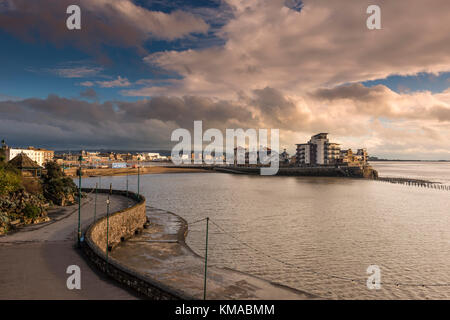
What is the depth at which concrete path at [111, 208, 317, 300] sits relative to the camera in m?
16.7

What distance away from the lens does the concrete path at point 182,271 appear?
16.7 m

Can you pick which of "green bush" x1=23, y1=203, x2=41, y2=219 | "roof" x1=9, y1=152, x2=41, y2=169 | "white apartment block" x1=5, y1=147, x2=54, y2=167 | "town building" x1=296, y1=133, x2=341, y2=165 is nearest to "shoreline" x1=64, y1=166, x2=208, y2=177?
"white apartment block" x1=5, y1=147, x2=54, y2=167

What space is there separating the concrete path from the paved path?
11.2 ft

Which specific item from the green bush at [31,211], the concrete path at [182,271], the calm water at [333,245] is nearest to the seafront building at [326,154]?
the calm water at [333,245]

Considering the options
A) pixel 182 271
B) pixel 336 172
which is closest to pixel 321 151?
pixel 336 172

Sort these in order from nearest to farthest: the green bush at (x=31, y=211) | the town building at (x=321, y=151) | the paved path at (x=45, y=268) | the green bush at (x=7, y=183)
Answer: the paved path at (x=45, y=268) < the green bush at (x=31, y=211) < the green bush at (x=7, y=183) < the town building at (x=321, y=151)

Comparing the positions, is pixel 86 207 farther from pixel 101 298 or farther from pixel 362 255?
pixel 362 255

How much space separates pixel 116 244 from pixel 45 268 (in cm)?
1041

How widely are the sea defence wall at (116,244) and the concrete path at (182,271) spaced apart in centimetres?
57

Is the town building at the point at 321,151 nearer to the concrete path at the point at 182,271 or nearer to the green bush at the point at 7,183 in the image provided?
the concrete path at the point at 182,271

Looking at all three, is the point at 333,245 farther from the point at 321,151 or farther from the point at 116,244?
the point at 321,151

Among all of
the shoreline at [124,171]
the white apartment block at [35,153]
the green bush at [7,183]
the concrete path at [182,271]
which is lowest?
the concrete path at [182,271]

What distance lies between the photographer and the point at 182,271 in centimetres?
2031

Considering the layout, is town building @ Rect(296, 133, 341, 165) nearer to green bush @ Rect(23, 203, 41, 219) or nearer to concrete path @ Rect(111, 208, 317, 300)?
concrete path @ Rect(111, 208, 317, 300)
